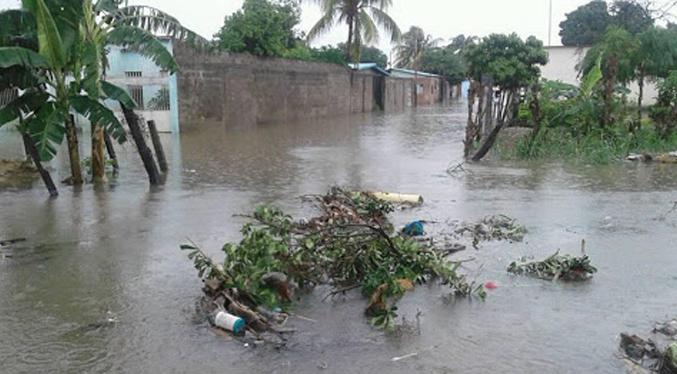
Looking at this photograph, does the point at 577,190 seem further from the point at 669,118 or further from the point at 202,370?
the point at 202,370

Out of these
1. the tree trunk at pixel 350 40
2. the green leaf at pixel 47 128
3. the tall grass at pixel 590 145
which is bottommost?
the tall grass at pixel 590 145

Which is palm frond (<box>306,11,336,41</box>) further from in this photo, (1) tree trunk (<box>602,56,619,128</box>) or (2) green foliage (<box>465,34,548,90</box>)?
(1) tree trunk (<box>602,56,619,128</box>)

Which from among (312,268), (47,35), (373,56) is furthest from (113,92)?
(373,56)

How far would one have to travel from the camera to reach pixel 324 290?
19.5 feet

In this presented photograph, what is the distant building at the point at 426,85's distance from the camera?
53.2 meters

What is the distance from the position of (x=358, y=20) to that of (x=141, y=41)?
26.1 m

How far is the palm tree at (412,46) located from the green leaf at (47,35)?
5553 centimetres

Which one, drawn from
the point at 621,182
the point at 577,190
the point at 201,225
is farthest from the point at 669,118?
the point at 201,225

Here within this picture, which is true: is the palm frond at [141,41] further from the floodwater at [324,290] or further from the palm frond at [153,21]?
the floodwater at [324,290]

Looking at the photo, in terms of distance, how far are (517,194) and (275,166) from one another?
5.72 metres

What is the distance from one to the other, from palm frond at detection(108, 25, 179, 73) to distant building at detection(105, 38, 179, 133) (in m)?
10.5

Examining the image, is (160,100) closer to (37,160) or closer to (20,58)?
(37,160)

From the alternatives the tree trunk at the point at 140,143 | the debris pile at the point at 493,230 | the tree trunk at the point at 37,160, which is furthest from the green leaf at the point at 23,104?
the debris pile at the point at 493,230

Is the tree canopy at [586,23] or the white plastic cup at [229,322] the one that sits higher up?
the tree canopy at [586,23]
